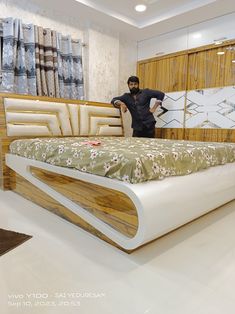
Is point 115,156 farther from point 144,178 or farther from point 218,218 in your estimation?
point 218,218

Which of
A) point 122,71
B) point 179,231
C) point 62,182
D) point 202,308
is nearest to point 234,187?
point 179,231

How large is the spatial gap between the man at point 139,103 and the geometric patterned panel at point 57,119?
7.0 inches

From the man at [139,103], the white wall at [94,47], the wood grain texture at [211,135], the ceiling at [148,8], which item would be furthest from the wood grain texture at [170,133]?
the ceiling at [148,8]

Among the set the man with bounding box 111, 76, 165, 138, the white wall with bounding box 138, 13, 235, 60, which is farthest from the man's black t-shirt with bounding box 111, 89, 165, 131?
the white wall with bounding box 138, 13, 235, 60

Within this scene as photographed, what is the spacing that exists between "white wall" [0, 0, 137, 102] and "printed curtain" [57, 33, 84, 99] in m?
0.19

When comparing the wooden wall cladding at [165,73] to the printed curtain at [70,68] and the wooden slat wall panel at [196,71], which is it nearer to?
the wooden slat wall panel at [196,71]

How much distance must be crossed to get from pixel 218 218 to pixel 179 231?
0.47 meters

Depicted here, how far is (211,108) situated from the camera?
11.6 ft

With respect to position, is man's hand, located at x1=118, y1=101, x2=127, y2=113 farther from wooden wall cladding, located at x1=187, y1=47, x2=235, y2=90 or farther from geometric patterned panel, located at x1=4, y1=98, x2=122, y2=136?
wooden wall cladding, located at x1=187, y1=47, x2=235, y2=90

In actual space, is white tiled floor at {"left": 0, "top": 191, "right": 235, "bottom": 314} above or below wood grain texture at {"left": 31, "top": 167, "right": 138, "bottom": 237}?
below

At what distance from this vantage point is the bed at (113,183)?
1.27m

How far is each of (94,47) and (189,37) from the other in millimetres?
1478

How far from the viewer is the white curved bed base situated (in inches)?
48.1

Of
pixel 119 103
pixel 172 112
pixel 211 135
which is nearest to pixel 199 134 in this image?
pixel 211 135
